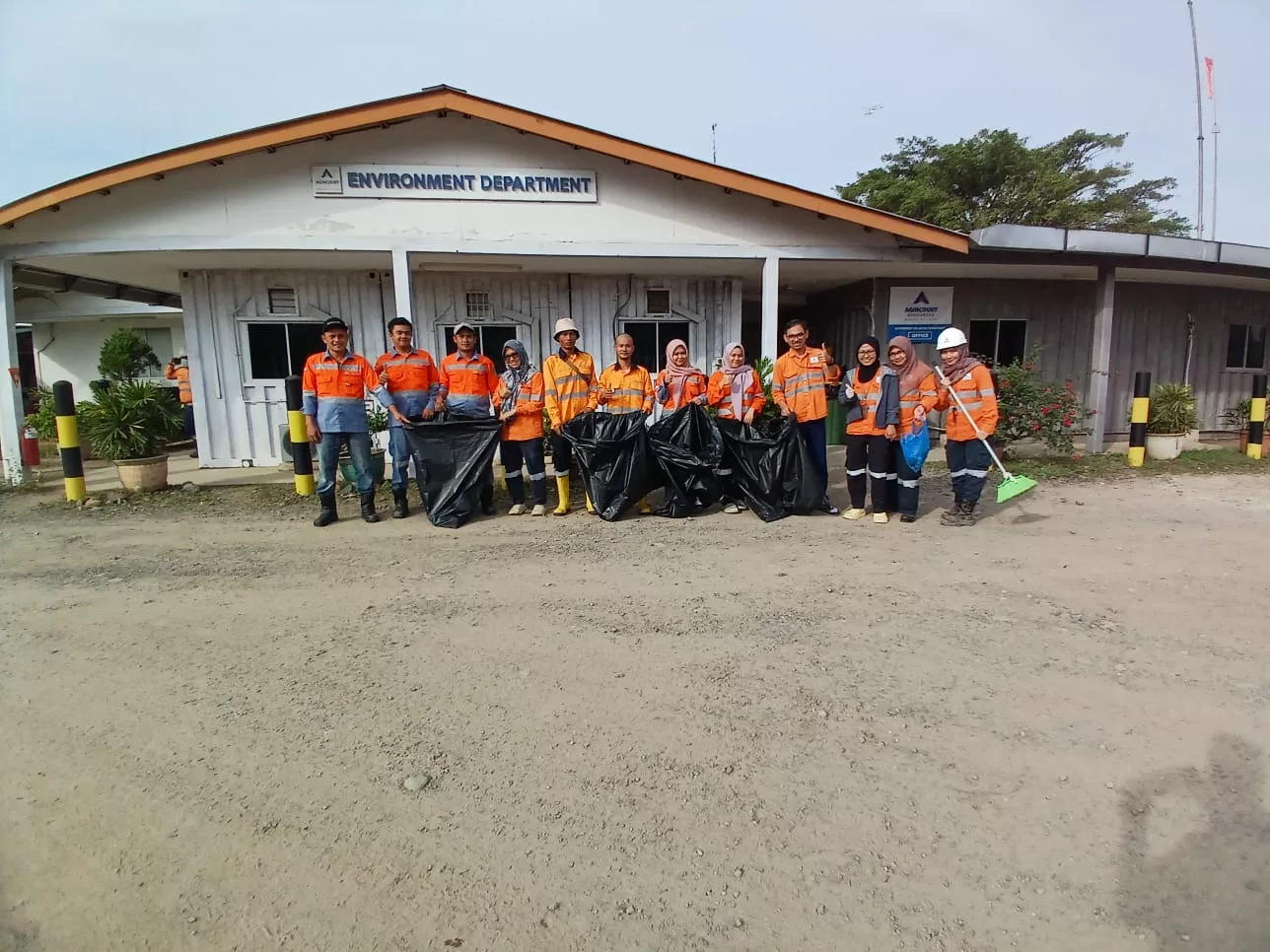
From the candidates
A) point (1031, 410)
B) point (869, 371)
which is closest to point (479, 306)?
point (869, 371)

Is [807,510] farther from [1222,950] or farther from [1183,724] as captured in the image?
[1222,950]

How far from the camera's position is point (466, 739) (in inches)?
110

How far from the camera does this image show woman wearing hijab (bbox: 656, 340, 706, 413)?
6348 millimetres

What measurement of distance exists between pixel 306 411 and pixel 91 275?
6459 mm

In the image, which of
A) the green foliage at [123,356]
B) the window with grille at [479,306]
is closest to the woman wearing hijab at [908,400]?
the window with grille at [479,306]

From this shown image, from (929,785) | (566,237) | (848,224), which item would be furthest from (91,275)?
(929,785)

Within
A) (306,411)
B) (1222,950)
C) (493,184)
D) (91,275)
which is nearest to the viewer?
(1222,950)

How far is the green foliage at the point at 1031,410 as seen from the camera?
28.4 feet

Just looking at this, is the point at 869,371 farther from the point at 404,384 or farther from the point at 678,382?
the point at 404,384

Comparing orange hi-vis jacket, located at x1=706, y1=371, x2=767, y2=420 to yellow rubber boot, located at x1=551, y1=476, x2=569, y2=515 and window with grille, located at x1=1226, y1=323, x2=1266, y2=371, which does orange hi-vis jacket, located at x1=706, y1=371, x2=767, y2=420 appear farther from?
window with grille, located at x1=1226, y1=323, x2=1266, y2=371

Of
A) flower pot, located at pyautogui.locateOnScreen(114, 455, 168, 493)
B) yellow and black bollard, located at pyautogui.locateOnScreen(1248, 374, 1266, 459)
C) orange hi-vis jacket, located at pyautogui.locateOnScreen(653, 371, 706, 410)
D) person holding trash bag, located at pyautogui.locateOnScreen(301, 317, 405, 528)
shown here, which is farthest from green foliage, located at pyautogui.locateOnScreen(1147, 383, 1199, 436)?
flower pot, located at pyautogui.locateOnScreen(114, 455, 168, 493)

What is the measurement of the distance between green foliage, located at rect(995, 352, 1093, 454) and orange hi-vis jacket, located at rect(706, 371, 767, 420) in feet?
13.5

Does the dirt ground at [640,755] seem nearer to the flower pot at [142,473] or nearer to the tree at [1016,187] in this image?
the flower pot at [142,473]

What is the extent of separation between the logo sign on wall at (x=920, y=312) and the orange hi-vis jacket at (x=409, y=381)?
7418 millimetres
